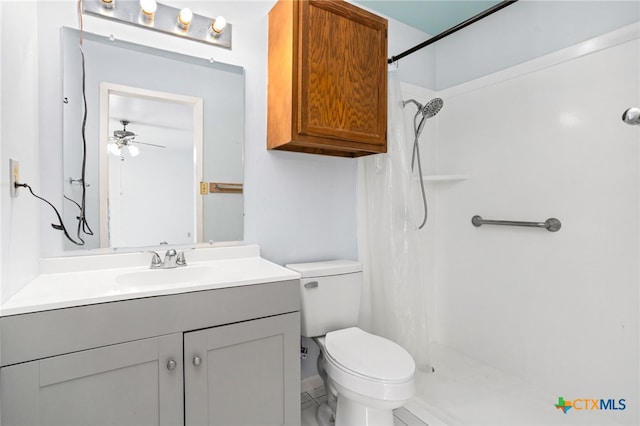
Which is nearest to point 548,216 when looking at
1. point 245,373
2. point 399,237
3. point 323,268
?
point 399,237

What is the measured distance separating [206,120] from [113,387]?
117 cm

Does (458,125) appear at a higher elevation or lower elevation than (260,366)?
higher

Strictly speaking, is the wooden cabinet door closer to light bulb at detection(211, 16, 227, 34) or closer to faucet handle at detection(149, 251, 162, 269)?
light bulb at detection(211, 16, 227, 34)

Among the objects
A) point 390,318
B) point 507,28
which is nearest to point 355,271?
point 390,318

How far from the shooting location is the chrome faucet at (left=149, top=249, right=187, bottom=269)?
1389 mm

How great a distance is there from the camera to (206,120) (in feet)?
5.22

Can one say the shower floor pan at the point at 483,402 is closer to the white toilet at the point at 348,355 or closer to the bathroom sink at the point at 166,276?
the white toilet at the point at 348,355

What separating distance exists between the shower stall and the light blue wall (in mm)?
34

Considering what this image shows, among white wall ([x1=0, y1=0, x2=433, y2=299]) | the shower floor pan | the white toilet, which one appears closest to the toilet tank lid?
the white toilet

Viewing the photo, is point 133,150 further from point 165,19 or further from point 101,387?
point 101,387

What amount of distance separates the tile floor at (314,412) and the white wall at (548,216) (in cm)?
84

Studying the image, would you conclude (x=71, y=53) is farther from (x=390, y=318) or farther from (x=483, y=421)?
(x=483, y=421)

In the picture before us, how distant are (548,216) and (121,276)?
2169 mm

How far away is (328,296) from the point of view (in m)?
1.65
